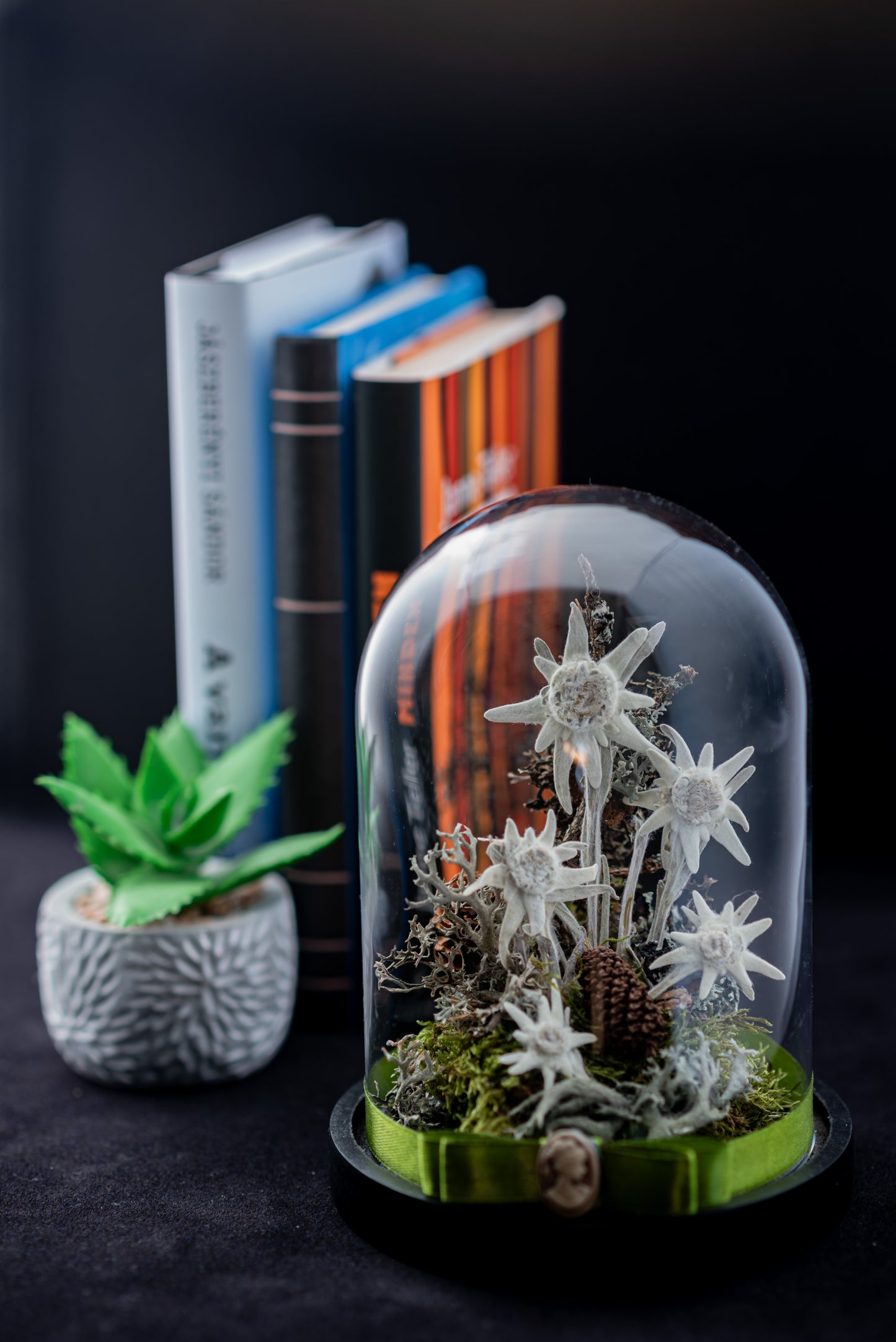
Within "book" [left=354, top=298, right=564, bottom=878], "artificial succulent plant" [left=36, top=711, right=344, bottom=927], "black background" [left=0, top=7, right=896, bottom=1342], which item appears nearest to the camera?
"book" [left=354, top=298, right=564, bottom=878]

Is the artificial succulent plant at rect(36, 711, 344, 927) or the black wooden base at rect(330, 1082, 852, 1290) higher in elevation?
the artificial succulent plant at rect(36, 711, 344, 927)

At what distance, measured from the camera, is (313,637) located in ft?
3.43

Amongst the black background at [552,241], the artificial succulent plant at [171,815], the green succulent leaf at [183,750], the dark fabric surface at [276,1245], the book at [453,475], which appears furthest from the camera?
the black background at [552,241]

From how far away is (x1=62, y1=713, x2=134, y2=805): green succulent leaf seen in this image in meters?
1.01

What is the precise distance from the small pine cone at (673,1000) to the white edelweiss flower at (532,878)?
0.21ft

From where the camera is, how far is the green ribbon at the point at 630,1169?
68 cm

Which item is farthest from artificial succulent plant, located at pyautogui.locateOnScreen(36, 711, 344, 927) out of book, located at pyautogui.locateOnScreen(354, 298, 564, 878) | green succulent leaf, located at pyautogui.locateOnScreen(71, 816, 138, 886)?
book, located at pyautogui.locateOnScreen(354, 298, 564, 878)

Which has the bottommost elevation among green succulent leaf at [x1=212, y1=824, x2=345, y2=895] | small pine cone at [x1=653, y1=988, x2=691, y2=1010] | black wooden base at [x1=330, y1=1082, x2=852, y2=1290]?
black wooden base at [x1=330, y1=1082, x2=852, y2=1290]

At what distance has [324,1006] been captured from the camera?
107 cm

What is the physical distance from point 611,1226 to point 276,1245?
18cm

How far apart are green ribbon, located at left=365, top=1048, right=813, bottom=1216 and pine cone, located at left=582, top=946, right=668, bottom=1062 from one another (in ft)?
0.15

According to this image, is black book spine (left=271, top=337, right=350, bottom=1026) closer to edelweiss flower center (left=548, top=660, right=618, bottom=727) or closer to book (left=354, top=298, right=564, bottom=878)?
book (left=354, top=298, right=564, bottom=878)

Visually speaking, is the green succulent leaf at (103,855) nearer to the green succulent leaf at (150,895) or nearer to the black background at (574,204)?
the green succulent leaf at (150,895)

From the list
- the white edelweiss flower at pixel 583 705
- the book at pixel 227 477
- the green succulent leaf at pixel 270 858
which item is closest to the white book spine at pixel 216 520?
the book at pixel 227 477
